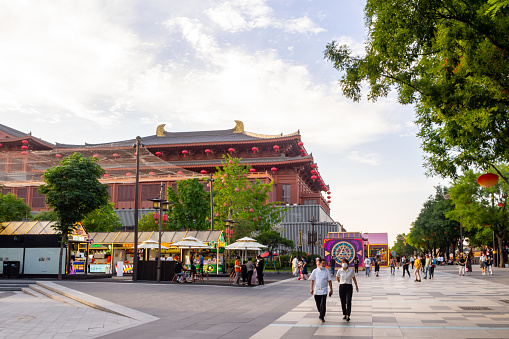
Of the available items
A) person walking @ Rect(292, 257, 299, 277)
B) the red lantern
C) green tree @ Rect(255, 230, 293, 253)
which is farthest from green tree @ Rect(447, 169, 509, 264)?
the red lantern

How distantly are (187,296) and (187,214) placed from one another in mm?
26994

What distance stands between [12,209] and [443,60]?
44.4 meters

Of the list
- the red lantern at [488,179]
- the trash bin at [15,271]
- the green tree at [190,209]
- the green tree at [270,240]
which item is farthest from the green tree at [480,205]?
the trash bin at [15,271]

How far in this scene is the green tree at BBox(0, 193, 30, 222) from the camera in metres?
43.6

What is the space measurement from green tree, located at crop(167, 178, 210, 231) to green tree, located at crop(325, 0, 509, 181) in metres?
31.4

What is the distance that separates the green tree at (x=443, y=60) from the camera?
10.8 metres

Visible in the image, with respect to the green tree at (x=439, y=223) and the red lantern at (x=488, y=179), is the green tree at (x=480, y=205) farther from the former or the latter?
the red lantern at (x=488, y=179)

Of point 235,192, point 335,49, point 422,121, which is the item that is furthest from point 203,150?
point 335,49

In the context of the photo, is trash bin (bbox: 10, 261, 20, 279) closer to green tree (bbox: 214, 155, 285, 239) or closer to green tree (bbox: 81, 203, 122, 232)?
green tree (bbox: 81, 203, 122, 232)

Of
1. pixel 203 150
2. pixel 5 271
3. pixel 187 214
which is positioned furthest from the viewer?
pixel 203 150

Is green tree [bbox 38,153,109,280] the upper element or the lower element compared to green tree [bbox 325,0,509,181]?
lower

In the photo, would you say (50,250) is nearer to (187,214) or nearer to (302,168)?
(187,214)

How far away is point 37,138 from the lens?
209ft

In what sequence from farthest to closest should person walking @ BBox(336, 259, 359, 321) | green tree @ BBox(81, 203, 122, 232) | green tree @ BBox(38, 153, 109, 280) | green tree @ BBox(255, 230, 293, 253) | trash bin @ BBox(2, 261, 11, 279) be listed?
1. green tree @ BBox(81, 203, 122, 232)
2. green tree @ BBox(255, 230, 293, 253)
3. green tree @ BBox(38, 153, 109, 280)
4. trash bin @ BBox(2, 261, 11, 279)
5. person walking @ BBox(336, 259, 359, 321)
